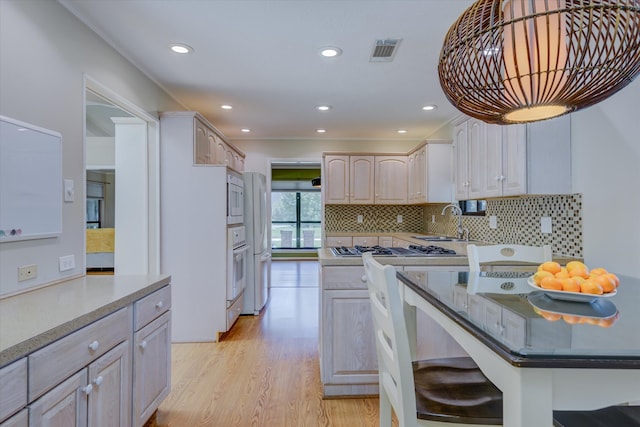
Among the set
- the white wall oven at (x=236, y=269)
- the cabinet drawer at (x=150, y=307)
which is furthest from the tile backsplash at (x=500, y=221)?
the cabinet drawer at (x=150, y=307)

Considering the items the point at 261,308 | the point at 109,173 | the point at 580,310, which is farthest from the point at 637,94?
the point at 109,173

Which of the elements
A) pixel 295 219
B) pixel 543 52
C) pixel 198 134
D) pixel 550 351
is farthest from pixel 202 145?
pixel 295 219

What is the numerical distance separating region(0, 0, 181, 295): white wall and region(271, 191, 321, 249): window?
7.27 metres

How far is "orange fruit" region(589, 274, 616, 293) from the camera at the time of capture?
1.09m

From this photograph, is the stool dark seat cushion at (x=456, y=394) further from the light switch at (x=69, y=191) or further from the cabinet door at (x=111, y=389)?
the light switch at (x=69, y=191)

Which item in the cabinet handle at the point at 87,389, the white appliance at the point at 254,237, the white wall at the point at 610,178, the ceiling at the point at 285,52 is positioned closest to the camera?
the cabinet handle at the point at 87,389

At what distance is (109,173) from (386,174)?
22.8 ft

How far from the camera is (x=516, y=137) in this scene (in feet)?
7.84

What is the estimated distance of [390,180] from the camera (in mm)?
5277

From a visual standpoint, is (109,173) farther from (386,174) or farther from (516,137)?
(516,137)

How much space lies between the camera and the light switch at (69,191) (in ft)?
6.50

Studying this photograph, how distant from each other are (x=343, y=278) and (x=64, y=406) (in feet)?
5.03

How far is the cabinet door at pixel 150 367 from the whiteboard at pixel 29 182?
755 millimetres

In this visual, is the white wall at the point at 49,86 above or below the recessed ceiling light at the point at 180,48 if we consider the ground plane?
below
